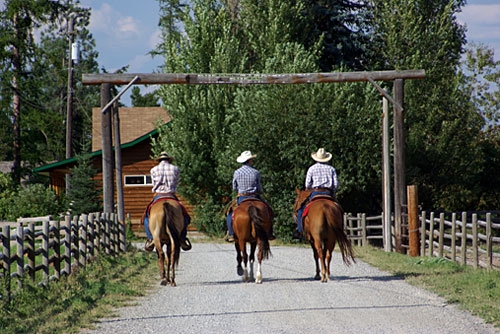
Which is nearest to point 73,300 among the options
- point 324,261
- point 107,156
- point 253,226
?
point 253,226

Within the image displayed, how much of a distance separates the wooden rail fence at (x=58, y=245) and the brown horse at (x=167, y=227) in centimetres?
189

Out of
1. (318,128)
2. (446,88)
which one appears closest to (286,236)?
(318,128)

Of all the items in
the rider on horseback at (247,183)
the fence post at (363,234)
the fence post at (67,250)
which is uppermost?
the rider on horseback at (247,183)

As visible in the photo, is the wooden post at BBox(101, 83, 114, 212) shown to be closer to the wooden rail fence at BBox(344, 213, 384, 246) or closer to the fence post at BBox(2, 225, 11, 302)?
the wooden rail fence at BBox(344, 213, 384, 246)

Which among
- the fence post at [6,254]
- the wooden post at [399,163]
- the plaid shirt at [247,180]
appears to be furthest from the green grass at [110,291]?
the wooden post at [399,163]

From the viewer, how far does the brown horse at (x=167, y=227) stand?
47.5ft

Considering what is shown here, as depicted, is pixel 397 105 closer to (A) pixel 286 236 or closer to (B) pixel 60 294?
(A) pixel 286 236

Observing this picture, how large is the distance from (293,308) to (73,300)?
3350 millimetres

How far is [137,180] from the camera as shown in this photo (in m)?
39.4

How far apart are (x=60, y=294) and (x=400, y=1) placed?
94.6ft

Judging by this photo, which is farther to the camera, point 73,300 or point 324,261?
point 324,261

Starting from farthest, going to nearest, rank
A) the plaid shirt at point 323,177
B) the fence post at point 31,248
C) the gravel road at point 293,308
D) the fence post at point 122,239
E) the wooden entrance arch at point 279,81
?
the fence post at point 122,239, the wooden entrance arch at point 279,81, the plaid shirt at point 323,177, the fence post at point 31,248, the gravel road at point 293,308

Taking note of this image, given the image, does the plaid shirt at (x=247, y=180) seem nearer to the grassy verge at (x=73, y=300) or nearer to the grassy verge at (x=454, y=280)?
the grassy verge at (x=73, y=300)

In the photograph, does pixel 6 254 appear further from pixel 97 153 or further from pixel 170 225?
pixel 97 153
